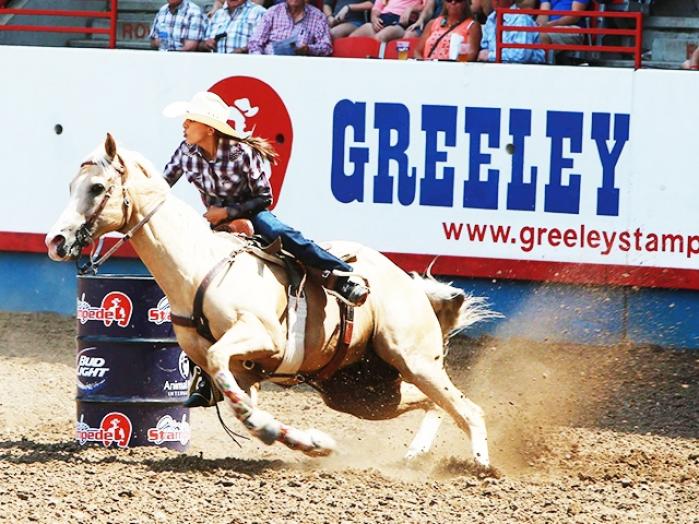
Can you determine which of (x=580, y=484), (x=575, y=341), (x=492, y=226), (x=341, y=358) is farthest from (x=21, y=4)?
(x=580, y=484)

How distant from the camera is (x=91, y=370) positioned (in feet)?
26.2

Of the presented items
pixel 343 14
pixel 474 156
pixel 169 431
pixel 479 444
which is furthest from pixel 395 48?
pixel 479 444

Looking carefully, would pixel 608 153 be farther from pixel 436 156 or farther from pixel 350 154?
pixel 350 154

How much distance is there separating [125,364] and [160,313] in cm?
35

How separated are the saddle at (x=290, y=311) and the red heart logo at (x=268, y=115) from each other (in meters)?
3.60

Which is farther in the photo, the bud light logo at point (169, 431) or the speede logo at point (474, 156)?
the speede logo at point (474, 156)

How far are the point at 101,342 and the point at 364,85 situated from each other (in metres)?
3.98

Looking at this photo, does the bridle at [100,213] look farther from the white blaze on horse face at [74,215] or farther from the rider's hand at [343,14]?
the rider's hand at [343,14]

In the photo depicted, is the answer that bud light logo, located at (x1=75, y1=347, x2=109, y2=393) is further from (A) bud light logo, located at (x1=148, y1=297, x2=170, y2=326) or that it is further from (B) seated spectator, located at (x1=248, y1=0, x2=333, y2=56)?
(B) seated spectator, located at (x1=248, y1=0, x2=333, y2=56)

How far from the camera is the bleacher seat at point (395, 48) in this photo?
1167cm

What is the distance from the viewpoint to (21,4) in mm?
14336

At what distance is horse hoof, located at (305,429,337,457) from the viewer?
718 cm

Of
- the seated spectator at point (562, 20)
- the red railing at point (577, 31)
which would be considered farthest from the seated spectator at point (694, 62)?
the seated spectator at point (562, 20)

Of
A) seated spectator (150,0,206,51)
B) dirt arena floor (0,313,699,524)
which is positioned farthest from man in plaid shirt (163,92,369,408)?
seated spectator (150,0,206,51)
